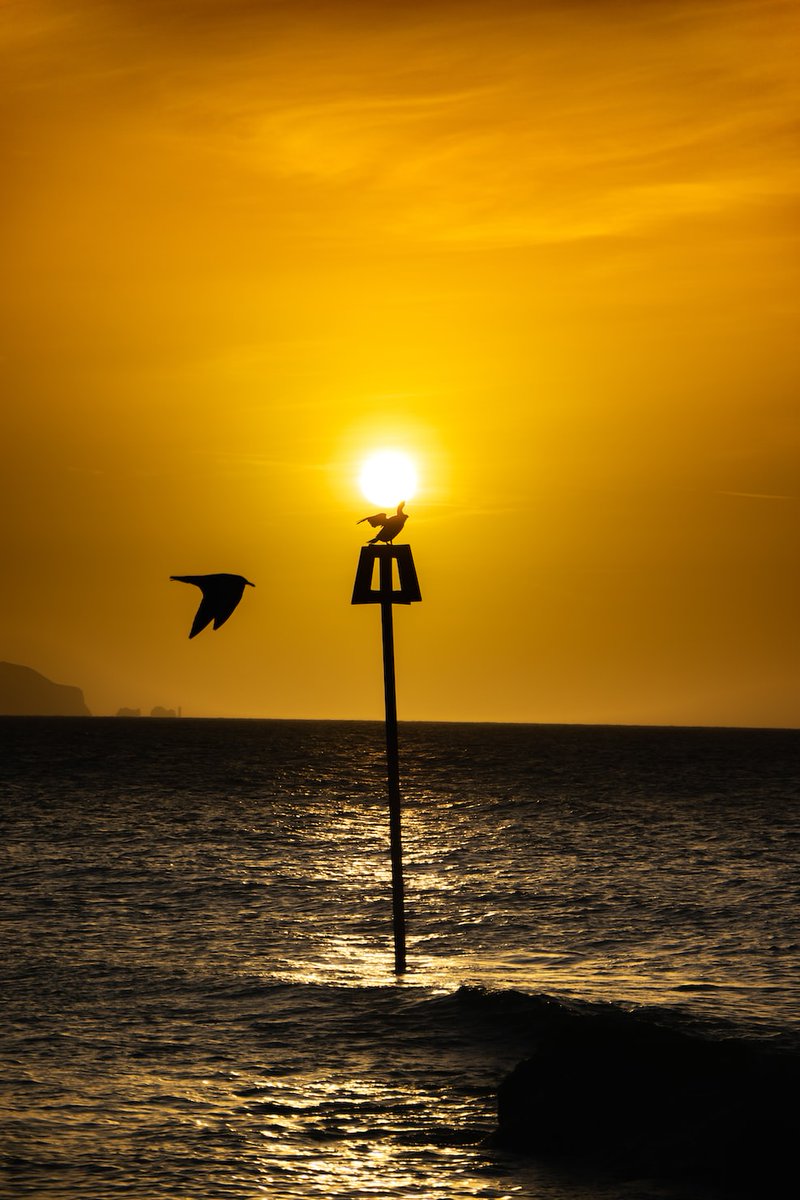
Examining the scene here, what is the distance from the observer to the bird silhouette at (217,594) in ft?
58.2

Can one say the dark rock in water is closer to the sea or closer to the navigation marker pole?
the sea

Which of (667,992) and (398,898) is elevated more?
(398,898)

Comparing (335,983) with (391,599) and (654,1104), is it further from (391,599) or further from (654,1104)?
(654,1104)

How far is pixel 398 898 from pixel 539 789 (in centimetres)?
6817

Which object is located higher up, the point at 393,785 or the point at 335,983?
the point at 393,785

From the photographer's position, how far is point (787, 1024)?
19328 mm

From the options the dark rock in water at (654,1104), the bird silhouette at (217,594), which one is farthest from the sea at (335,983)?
the bird silhouette at (217,594)

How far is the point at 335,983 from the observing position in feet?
75.3

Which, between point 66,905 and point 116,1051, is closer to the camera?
point 116,1051

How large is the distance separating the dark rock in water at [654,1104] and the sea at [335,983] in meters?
0.31

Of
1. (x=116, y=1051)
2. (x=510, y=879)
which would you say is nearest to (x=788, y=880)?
(x=510, y=879)

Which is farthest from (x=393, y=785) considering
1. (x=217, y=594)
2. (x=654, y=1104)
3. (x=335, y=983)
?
(x=654, y=1104)

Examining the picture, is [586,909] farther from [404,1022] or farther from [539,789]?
[539,789]

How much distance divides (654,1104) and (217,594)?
8.51 metres
